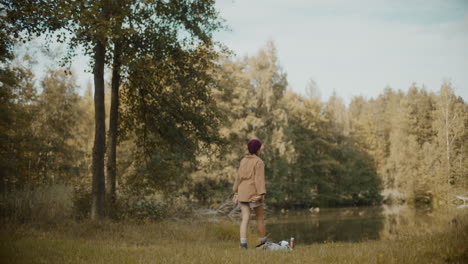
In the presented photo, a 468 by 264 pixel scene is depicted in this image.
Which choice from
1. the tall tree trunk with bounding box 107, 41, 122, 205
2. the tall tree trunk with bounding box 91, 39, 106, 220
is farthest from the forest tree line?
the tall tree trunk with bounding box 91, 39, 106, 220

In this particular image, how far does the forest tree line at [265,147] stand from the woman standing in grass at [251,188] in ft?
22.0

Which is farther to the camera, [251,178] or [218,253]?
[251,178]

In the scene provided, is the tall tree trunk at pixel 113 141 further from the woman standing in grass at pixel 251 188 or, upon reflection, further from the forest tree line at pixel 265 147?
the woman standing in grass at pixel 251 188

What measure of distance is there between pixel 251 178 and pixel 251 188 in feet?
0.64

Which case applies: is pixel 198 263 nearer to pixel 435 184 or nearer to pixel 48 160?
pixel 48 160

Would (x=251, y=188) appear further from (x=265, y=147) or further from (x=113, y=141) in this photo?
(x=265, y=147)

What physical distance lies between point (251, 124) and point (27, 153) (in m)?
18.9

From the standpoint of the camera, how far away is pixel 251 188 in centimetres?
809

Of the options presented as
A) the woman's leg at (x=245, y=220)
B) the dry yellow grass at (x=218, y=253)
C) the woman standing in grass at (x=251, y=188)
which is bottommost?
the dry yellow grass at (x=218, y=253)

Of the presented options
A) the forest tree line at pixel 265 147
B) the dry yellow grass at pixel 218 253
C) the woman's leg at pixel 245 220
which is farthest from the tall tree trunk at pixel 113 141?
the woman's leg at pixel 245 220

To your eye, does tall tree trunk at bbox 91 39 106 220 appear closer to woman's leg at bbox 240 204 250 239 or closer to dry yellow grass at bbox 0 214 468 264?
dry yellow grass at bbox 0 214 468 264

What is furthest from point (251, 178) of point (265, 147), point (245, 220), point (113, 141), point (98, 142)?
point (265, 147)

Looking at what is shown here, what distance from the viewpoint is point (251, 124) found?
120ft

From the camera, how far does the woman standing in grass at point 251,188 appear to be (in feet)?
26.2
